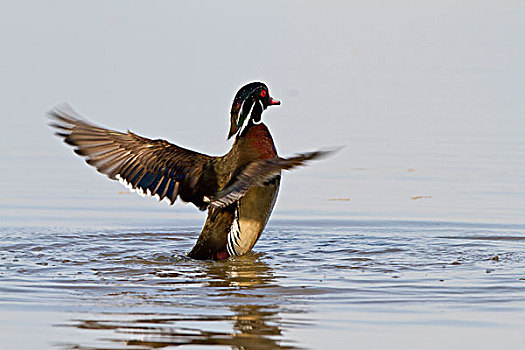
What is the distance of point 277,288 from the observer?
7.44m

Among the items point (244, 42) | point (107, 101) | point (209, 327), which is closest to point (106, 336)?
point (209, 327)

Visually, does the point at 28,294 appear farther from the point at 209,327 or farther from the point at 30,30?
the point at 30,30

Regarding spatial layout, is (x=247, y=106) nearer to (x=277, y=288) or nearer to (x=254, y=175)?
(x=254, y=175)

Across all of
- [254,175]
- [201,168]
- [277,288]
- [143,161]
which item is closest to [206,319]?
[277,288]

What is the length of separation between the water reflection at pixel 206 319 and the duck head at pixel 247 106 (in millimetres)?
1363

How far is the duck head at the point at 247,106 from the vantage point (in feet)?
28.4

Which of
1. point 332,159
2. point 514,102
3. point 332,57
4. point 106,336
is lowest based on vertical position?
point 106,336

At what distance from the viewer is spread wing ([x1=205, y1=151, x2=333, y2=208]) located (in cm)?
716

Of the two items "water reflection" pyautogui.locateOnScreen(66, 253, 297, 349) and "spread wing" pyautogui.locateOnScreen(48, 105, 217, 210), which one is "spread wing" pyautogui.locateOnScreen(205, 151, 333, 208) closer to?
"spread wing" pyautogui.locateOnScreen(48, 105, 217, 210)

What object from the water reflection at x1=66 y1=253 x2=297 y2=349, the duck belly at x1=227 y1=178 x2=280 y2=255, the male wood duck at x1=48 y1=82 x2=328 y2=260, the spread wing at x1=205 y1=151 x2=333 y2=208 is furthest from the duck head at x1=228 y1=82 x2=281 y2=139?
the water reflection at x1=66 y1=253 x2=297 y2=349

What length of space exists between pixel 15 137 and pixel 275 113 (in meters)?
Result: 3.43

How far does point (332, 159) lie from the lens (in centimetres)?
1249

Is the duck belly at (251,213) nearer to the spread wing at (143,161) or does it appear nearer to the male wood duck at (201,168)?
the male wood duck at (201,168)

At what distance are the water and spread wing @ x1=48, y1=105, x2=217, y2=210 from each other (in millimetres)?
585
